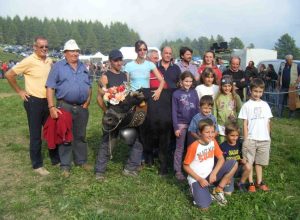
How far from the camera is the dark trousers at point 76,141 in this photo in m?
5.74

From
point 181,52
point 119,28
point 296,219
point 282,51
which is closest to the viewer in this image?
point 296,219

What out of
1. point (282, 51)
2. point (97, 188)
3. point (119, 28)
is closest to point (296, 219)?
point (97, 188)

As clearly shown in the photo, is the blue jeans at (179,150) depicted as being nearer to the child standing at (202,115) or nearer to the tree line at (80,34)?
the child standing at (202,115)

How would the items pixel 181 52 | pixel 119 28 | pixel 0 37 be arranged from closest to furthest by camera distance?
pixel 181 52 → pixel 0 37 → pixel 119 28

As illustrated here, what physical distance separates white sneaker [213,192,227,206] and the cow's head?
162 cm

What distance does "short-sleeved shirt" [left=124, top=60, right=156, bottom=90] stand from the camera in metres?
5.52

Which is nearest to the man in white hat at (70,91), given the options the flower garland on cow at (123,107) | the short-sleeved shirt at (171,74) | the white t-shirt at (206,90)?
the flower garland on cow at (123,107)

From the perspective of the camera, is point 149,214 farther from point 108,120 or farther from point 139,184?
point 108,120

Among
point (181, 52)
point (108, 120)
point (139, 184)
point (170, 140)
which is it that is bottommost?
point (139, 184)

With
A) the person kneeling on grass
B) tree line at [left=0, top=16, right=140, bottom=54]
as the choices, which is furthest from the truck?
tree line at [left=0, top=16, right=140, bottom=54]

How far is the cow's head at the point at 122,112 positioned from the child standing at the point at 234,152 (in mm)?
1327

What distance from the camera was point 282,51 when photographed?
122 metres

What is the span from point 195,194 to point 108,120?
159 centimetres

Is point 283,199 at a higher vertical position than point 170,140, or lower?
lower
